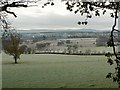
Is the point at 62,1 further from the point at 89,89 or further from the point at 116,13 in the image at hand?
the point at 89,89

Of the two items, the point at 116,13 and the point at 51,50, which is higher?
the point at 116,13

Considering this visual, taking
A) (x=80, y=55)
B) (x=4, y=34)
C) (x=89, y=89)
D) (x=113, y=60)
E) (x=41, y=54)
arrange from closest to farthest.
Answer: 1. (x=113, y=60)
2. (x=4, y=34)
3. (x=89, y=89)
4. (x=80, y=55)
5. (x=41, y=54)

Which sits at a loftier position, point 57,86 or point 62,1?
point 62,1

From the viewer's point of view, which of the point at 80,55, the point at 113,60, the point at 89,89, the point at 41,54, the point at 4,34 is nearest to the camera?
the point at 113,60

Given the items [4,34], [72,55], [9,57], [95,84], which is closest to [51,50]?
[72,55]

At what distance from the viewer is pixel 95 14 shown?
3543 millimetres

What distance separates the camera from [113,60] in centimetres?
343

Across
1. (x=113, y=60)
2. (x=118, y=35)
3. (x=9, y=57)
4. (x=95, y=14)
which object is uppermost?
(x=95, y=14)

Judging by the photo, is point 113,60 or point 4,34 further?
point 4,34

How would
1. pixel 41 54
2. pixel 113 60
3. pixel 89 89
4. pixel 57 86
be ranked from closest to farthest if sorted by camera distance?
pixel 113 60
pixel 89 89
pixel 57 86
pixel 41 54

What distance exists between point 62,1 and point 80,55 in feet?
93.9

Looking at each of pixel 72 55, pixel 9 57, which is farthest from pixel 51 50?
pixel 9 57

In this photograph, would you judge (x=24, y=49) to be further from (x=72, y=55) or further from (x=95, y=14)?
(x=95, y=14)

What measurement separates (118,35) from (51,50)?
29.0 meters
